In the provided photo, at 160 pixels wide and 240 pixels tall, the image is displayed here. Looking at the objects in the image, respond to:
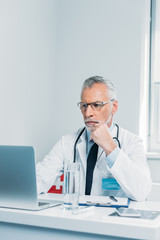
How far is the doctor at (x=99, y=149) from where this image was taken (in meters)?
1.65

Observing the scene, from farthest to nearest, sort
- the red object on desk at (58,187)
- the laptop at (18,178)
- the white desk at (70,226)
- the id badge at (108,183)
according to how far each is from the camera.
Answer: the red object on desk at (58,187), the id badge at (108,183), the laptop at (18,178), the white desk at (70,226)

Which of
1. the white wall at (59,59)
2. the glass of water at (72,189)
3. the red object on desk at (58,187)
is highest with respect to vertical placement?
the white wall at (59,59)

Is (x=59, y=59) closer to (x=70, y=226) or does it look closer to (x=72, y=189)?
(x=72, y=189)

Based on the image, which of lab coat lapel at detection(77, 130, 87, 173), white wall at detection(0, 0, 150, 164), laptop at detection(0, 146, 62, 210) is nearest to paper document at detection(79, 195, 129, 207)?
laptop at detection(0, 146, 62, 210)

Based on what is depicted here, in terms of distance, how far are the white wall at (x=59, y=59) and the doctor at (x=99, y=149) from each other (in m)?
0.52

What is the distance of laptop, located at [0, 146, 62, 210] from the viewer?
1.18 m

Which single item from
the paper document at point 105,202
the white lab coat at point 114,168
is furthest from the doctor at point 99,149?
the paper document at point 105,202

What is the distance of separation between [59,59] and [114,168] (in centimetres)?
174

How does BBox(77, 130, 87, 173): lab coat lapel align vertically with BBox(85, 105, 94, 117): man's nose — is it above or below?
below

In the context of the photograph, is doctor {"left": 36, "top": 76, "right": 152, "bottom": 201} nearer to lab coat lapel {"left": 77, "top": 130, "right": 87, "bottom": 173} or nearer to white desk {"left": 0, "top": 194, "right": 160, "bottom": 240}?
lab coat lapel {"left": 77, "top": 130, "right": 87, "bottom": 173}

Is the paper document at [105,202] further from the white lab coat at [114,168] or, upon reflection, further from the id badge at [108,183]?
the id badge at [108,183]

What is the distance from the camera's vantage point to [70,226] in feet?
3.57

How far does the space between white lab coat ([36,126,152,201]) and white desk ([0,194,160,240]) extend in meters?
0.32

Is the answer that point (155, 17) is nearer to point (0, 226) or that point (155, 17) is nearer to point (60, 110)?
point (60, 110)
